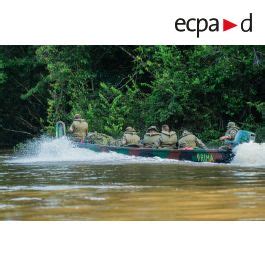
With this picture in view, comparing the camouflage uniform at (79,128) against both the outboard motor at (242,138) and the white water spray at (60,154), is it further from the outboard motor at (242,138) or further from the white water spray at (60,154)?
the outboard motor at (242,138)

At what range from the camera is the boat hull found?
15195mm

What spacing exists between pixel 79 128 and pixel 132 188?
8.25 m

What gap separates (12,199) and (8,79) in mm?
10674

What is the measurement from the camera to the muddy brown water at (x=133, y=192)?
868 centimetres

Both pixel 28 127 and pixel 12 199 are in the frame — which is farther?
pixel 28 127

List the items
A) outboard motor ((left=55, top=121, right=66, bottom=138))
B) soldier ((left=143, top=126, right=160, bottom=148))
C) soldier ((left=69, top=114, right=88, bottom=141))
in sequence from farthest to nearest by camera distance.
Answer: outboard motor ((left=55, top=121, right=66, bottom=138)) < soldier ((left=69, top=114, right=88, bottom=141)) < soldier ((left=143, top=126, right=160, bottom=148))

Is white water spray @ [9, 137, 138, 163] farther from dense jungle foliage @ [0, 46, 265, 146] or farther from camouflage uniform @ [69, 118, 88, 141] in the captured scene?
dense jungle foliage @ [0, 46, 265, 146]

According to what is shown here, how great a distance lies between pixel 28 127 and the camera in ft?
65.7

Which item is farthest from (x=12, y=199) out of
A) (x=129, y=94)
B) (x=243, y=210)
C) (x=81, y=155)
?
(x=129, y=94)
